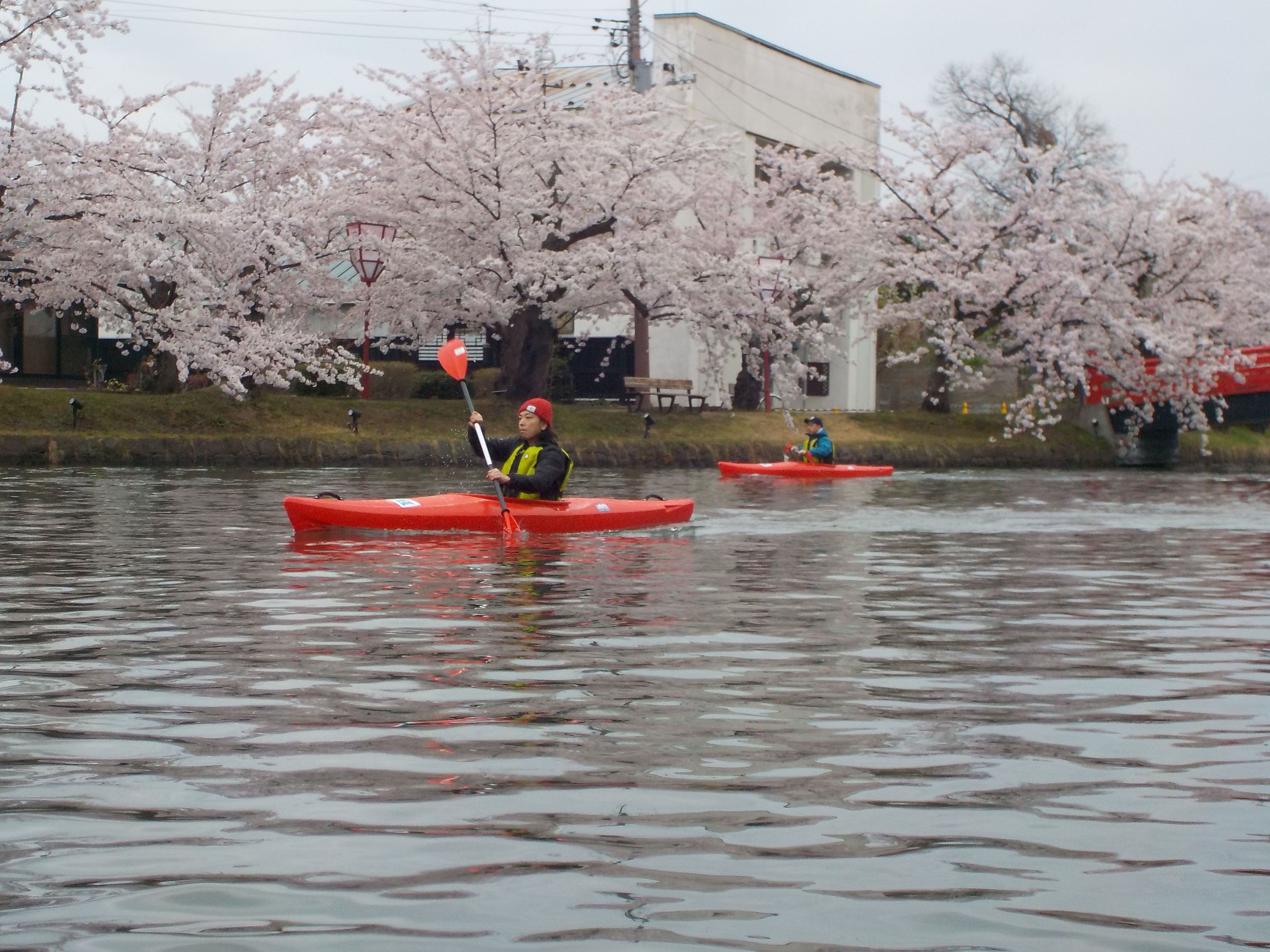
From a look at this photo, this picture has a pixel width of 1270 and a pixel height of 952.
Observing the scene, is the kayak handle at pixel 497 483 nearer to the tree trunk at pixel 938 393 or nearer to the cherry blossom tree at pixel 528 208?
the cherry blossom tree at pixel 528 208

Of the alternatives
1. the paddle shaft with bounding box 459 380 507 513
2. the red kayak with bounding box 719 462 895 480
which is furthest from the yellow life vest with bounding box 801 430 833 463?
the paddle shaft with bounding box 459 380 507 513

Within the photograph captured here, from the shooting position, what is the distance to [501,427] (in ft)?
92.9

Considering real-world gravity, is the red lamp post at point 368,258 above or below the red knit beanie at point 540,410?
above

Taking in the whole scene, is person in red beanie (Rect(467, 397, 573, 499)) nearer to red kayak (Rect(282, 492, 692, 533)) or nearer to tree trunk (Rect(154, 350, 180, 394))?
red kayak (Rect(282, 492, 692, 533))

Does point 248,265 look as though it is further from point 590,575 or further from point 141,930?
point 141,930

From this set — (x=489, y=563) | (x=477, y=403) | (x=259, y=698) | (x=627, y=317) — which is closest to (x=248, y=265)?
(x=477, y=403)

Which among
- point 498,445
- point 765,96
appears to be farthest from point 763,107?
point 498,445

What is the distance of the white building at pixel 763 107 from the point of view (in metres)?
37.5

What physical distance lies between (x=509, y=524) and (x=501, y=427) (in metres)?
15.2

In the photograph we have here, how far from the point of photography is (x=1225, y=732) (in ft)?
17.7

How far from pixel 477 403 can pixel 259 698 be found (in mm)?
24350

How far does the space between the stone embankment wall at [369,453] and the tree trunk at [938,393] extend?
424cm

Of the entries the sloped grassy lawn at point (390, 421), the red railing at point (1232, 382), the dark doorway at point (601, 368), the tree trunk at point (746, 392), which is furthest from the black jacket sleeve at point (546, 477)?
the dark doorway at point (601, 368)

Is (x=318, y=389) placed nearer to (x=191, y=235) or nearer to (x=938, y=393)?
(x=191, y=235)
